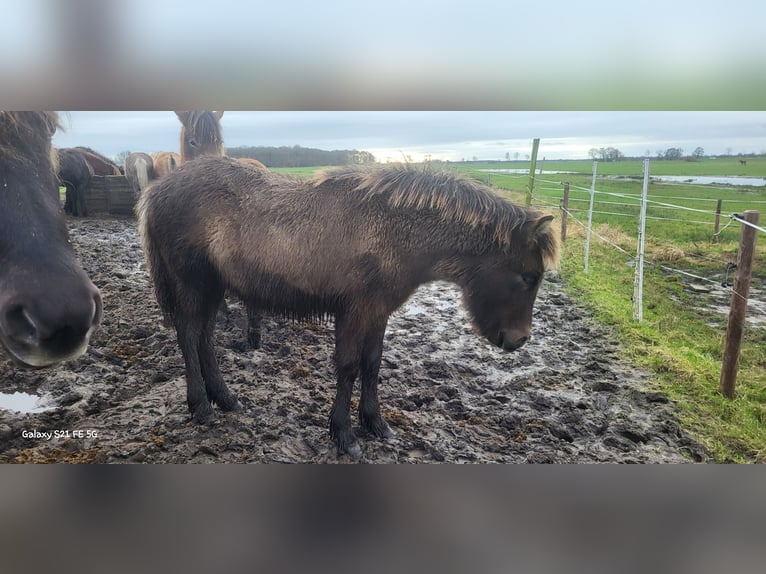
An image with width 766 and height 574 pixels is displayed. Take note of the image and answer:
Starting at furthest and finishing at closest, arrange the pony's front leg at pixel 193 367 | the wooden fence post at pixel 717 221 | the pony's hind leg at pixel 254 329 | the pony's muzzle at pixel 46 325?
the pony's hind leg at pixel 254 329, the pony's front leg at pixel 193 367, the wooden fence post at pixel 717 221, the pony's muzzle at pixel 46 325

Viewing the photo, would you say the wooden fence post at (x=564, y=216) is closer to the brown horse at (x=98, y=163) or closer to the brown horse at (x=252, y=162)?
the brown horse at (x=252, y=162)

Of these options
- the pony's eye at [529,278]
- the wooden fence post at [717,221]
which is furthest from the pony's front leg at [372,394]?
the wooden fence post at [717,221]

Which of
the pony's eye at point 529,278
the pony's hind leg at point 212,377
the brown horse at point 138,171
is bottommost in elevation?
the pony's hind leg at point 212,377

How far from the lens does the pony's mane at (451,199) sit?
6.49 feet

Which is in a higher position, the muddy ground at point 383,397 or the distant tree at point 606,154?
the distant tree at point 606,154

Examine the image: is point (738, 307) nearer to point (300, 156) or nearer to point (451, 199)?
point (451, 199)

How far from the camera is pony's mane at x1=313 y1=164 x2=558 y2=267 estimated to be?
1979mm

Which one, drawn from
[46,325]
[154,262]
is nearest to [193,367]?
[154,262]

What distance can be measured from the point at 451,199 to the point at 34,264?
5.13 feet

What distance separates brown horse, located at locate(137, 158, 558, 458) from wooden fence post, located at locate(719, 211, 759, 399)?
0.78 m

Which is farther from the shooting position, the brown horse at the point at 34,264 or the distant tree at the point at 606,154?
the distant tree at the point at 606,154

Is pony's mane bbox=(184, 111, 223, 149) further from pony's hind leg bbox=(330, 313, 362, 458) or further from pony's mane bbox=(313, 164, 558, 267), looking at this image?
pony's hind leg bbox=(330, 313, 362, 458)

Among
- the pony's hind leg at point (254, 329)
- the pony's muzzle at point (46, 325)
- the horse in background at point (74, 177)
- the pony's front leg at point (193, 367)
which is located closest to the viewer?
the pony's muzzle at point (46, 325)
